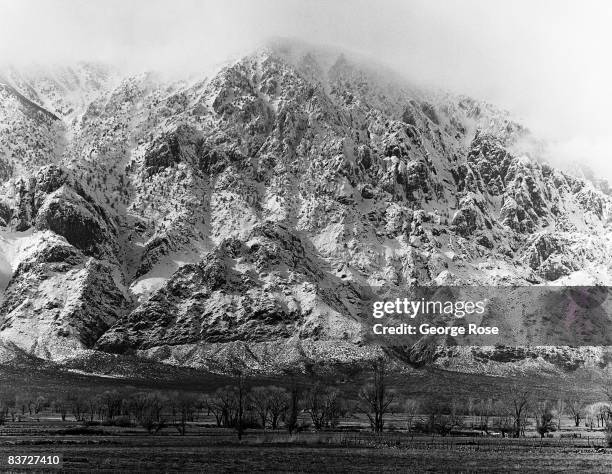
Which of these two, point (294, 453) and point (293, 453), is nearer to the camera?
point (293, 453)

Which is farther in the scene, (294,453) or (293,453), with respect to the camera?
(294,453)

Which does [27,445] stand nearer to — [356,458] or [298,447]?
[298,447]

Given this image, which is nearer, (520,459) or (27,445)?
(520,459)

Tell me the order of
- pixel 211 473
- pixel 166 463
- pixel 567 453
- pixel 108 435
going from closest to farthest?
pixel 211 473 → pixel 166 463 → pixel 567 453 → pixel 108 435

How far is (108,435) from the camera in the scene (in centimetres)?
18088

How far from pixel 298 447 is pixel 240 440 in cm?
1869

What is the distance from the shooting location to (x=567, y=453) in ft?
471

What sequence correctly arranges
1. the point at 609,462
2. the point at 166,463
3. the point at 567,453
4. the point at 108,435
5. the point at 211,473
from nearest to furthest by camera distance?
1. the point at 211,473
2. the point at 166,463
3. the point at 609,462
4. the point at 567,453
5. the point at 108,435

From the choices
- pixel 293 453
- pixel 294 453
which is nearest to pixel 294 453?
pixel 294 453

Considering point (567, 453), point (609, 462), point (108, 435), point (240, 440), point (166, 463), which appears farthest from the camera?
point (108, 435)

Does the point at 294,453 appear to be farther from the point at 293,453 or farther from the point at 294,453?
the point at 293,453

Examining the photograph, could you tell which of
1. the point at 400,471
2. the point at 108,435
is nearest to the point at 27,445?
the point at 108,435

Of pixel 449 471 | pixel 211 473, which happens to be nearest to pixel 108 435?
pixel 211 473

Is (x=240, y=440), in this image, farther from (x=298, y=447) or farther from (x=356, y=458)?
(x=356, y=458)
